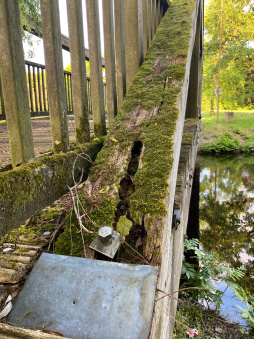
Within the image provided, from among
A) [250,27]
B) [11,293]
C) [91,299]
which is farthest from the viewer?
[250,27]

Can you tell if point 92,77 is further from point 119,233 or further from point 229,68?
point 229,68

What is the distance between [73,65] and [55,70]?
30 centimetres

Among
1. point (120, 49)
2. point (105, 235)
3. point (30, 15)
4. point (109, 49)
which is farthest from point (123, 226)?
point (30, 15)

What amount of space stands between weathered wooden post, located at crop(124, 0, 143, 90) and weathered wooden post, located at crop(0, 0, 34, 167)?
1.47 metres

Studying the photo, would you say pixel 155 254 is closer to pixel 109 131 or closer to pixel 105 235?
pixel 105 235

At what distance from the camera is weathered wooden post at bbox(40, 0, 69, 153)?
4.73 feet

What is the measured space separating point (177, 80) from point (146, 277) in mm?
1654

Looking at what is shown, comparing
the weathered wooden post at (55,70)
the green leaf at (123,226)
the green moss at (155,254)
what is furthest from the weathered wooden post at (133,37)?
the green moss at (155,254)

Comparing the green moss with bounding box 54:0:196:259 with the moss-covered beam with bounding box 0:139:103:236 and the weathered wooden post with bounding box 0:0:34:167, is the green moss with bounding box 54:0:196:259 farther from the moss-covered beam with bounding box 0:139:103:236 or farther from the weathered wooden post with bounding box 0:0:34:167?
the weathered wooden post with bounding box 0:0:34:167

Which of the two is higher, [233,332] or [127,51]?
[127,51]

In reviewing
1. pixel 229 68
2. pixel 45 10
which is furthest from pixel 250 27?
pixel 45 10

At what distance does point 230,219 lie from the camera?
688 cm

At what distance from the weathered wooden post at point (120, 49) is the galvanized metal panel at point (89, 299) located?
173 centimetres

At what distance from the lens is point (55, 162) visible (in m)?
1.53
